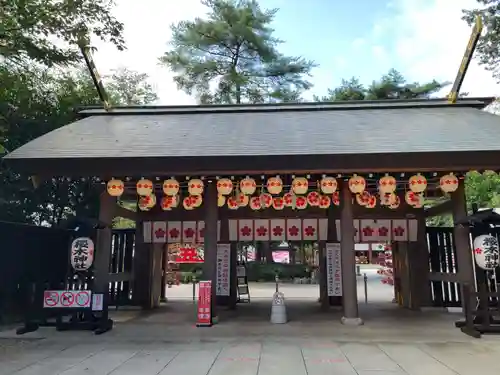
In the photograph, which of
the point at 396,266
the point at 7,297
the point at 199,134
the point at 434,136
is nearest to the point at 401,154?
the point at 434,136

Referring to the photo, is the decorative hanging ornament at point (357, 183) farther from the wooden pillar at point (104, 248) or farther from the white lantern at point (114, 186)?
the wooden pillar at point (104, 248)

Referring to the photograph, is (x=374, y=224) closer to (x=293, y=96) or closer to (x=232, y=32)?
(x=293, y=96)

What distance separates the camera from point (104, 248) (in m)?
9.06

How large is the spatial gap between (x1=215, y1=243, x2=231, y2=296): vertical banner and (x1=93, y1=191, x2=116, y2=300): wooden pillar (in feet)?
13.3

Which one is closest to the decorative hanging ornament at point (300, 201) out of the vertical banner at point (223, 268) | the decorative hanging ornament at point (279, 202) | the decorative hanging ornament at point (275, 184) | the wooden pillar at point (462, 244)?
the decorative hanging ornament at point (279, 202)

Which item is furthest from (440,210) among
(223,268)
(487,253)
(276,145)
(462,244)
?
(223,268)

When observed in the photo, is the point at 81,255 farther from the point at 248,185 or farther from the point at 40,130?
the point at 40,130

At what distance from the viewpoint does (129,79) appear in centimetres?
2297

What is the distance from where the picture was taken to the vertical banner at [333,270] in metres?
11.5

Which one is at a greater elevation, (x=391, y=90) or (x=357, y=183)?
(x=391, y=90)

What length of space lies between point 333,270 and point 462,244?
396 cm

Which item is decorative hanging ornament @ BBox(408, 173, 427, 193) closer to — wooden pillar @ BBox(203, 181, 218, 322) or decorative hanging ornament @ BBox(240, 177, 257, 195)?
decorative hanging ornament @ BBox(240, 177, 257, 195)

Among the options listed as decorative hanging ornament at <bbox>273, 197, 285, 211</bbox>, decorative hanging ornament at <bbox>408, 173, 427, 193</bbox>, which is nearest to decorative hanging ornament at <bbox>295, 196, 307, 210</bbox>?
decorative hanging ornament at <bbox>273, 197, 285, 211</bbox>

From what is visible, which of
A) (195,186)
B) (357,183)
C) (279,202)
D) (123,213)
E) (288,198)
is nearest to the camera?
(357,183)
